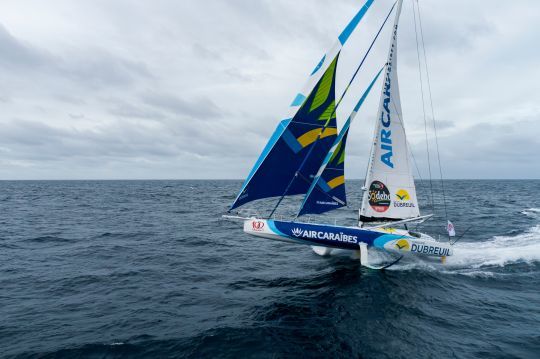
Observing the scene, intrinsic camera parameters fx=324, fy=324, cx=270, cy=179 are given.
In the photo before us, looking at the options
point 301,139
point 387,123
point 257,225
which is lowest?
point 257,225

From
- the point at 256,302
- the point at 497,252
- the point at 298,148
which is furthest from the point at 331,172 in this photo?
the point at 497,252

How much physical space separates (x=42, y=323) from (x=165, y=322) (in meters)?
3.38

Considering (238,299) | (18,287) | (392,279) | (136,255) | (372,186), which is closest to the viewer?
(238,299)

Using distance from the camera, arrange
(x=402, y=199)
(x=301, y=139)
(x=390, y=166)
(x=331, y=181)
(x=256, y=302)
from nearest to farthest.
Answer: (x=256, y=302), (x=301, y=139), (x=331, y=181), (x=390, y=166), (x=402, y=199)

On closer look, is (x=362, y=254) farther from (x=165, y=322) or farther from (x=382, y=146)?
(x=165, y=322)

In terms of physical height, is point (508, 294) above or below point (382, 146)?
below

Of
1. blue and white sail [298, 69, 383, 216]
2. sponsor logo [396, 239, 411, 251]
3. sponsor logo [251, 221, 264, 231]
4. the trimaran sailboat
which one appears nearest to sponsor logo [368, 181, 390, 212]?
the trimaran sailboat

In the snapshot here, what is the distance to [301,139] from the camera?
1228 cm

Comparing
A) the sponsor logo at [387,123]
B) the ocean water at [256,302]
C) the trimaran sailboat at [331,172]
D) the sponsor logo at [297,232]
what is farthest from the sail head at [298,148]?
the ocean water at [256,302]

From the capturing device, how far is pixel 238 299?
1083 centimetres

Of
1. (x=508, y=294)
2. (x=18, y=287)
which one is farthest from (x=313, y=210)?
(x=18, y=287)

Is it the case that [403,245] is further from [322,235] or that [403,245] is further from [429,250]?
[322,235]

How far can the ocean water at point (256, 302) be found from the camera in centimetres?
800

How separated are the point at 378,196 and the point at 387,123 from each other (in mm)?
3111
